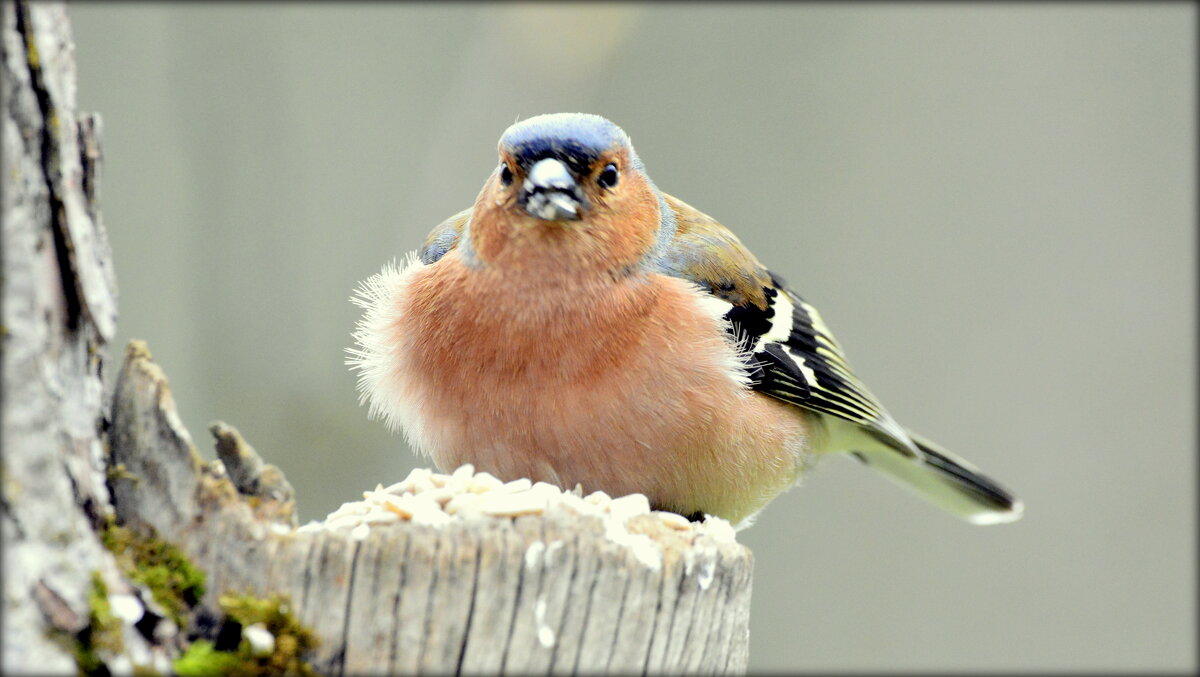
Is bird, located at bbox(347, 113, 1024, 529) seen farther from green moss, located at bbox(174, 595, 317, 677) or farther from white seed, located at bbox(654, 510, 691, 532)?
green moss, located at bbox(174, 595, 317, 677)

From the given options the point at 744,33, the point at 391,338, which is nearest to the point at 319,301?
the point at 391,338

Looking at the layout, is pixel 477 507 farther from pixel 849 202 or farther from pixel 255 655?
pixel 849 202

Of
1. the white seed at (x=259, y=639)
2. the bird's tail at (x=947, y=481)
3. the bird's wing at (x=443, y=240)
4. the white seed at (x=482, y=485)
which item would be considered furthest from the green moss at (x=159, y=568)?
the bird's tail at (x=947, y=481)

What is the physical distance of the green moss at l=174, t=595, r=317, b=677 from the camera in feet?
6.66

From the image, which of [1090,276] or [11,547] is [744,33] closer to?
[1090,276]

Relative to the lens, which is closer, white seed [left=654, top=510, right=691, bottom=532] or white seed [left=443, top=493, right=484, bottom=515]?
white seed [left=443, top=493, right=484, bottom=515]

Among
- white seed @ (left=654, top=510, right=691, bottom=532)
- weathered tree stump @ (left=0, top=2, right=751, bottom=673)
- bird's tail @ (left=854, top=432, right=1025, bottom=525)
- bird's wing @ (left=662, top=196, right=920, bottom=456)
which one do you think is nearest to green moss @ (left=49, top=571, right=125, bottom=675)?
weathered tree stump @ (left=0, top=2, right=751, bottom=673)

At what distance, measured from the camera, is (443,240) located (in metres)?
3.70

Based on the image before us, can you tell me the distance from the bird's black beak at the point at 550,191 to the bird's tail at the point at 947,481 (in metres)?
2.22

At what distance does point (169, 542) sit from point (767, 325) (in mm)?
2282

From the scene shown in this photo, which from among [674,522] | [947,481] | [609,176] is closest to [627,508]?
[674,522]

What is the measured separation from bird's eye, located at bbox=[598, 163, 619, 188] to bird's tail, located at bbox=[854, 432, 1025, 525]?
2024 millimetres

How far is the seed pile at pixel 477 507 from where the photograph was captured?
2209mm

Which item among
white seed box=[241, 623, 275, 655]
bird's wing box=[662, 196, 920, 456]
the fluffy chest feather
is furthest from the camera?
bird's wing box=[662, 196, 920, 456]
